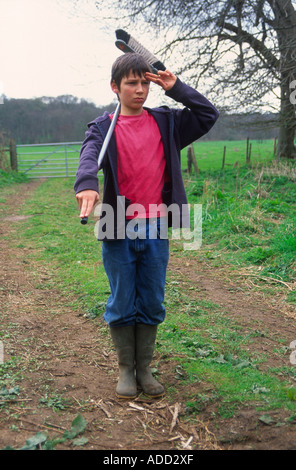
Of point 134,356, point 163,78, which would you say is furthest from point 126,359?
point 163,78

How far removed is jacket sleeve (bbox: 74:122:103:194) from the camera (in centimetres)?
228

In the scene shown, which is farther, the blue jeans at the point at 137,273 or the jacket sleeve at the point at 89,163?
the blue jeans at the point at 137,273

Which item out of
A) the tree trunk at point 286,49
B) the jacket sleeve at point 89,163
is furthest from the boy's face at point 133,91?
the tree trunk at point 286,49

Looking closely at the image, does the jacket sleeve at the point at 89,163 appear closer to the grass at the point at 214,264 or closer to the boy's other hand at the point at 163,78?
the boy's other hand at the point at 163,78

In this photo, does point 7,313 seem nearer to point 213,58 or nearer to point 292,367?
point 292,367

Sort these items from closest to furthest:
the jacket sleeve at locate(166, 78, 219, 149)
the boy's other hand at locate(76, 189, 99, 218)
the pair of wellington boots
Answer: the boy's other hand at locate(76, 189, 99, 218) → the jacket sleeve at locate(166, 78, 219, 149) → the pair of wellington boots

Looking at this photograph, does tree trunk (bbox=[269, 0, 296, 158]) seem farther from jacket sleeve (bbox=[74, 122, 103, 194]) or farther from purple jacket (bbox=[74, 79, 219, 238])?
jacket sleeve (bbox=[74, 122, 103, 194])

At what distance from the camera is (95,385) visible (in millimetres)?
2797

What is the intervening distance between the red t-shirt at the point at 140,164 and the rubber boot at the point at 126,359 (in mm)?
685

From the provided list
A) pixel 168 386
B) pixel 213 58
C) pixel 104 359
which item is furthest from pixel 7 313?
pixel 213 58

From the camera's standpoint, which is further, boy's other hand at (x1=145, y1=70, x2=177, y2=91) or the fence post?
the fence post

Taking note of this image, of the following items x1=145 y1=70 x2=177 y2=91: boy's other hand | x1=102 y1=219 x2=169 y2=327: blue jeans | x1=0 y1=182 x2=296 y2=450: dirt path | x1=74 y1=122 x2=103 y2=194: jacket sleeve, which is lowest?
x1=0 y1=182 x2=296 y2=450: dirt path

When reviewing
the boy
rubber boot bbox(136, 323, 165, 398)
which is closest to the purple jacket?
the boy

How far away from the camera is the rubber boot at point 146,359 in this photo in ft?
8.80
